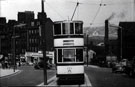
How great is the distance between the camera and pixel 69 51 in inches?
798

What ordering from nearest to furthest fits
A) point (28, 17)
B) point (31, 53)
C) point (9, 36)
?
point (31, 53) < point (28, 17) < point (9, 36)

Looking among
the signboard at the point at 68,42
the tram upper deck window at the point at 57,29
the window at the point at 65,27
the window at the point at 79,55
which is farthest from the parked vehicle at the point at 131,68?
the tram upper deck window at the point at 57,29

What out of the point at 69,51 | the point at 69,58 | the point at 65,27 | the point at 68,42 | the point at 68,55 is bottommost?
the point at 69,58

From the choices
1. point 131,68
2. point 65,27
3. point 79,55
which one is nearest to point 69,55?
point 79,55

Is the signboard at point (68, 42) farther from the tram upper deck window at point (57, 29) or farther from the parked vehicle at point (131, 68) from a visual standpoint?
the parked vehicle at point (131, 68)

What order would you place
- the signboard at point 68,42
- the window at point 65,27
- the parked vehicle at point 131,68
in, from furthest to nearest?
the parked vehicle at point 131,68 → the window at point 65,27 → the signboard at point 68,42

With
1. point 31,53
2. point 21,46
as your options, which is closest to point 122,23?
point 31,53

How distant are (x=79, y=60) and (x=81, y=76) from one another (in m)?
1.07

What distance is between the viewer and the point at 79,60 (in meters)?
20.4

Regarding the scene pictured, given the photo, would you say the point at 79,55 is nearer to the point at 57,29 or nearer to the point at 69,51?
the point at 69,51

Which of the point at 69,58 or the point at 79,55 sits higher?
the point at 79,55

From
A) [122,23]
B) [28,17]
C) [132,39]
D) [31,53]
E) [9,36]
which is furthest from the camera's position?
[9,36]

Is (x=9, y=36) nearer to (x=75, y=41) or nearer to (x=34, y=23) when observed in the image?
(x=34, y=23)

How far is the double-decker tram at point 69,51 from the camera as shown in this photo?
798 inches
